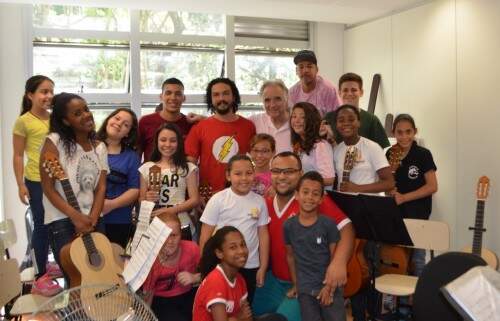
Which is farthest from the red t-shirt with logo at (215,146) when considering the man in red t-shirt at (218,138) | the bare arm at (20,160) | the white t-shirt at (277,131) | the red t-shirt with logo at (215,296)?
the bare arm at (20,160)

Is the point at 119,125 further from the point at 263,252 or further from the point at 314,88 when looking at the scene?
the point at 314,88

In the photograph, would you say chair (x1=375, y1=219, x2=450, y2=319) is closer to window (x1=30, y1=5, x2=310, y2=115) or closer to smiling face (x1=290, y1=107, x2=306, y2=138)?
smiling face (x1=290, y1=107, x2=306, y2=138)

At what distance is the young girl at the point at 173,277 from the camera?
102 inches

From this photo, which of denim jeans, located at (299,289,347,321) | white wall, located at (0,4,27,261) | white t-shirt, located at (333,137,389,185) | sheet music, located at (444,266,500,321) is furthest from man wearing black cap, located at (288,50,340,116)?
white wall, located at (0,4,27,261)

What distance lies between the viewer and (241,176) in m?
2.78

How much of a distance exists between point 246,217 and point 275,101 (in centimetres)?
94

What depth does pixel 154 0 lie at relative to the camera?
15.6 feet

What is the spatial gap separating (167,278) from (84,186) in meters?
0.70

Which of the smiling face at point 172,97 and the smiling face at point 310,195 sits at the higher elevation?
the smiling face at point 172,97

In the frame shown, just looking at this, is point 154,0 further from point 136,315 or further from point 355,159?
point 136,315

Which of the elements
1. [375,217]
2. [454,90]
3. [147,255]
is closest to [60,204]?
[147,255]

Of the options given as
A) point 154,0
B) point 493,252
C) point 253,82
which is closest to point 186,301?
point 493,252

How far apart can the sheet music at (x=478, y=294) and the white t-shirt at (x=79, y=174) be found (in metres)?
2.14

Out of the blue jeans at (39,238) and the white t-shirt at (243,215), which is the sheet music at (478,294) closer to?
the white t-shirt at (243,215)
